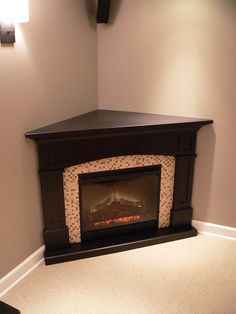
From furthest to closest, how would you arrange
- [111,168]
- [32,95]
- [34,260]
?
[111,168] < [34,260] < [32,95]

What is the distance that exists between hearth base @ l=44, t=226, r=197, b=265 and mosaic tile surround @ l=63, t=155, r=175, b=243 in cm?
9

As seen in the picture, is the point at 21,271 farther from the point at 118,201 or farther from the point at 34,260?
the point at 118,201

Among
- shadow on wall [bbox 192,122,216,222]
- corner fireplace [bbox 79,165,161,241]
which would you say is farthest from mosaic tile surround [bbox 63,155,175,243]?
shadow on wall [bbox 192,122,216,222]

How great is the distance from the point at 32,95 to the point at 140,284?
1.38 metres

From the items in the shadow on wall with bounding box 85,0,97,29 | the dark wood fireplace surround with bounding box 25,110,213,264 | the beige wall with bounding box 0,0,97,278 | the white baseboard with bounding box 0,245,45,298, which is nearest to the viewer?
the beige wall with bounding box 0,0,97,278

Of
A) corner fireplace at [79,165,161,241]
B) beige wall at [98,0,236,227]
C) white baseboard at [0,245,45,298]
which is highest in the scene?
beige wall at [98,0,236,227]

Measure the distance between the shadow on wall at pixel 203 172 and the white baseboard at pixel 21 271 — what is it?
A: 4.13ft

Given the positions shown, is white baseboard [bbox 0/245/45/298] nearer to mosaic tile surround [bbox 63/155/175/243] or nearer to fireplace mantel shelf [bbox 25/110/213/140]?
mosaic tile surround [bbox 63/155/175/243]

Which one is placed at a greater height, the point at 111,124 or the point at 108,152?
the point at 111,124

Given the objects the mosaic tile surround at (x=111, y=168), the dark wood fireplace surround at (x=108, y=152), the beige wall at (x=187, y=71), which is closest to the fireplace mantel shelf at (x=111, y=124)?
the dark wood fireplace surround at (x=108, y=152)

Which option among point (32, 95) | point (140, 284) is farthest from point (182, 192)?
point (32, 95)

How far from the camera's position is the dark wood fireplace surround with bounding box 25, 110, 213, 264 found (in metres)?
2.02

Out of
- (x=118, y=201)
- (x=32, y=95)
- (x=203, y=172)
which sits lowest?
(x=118, y=201)

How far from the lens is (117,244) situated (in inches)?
92.1
